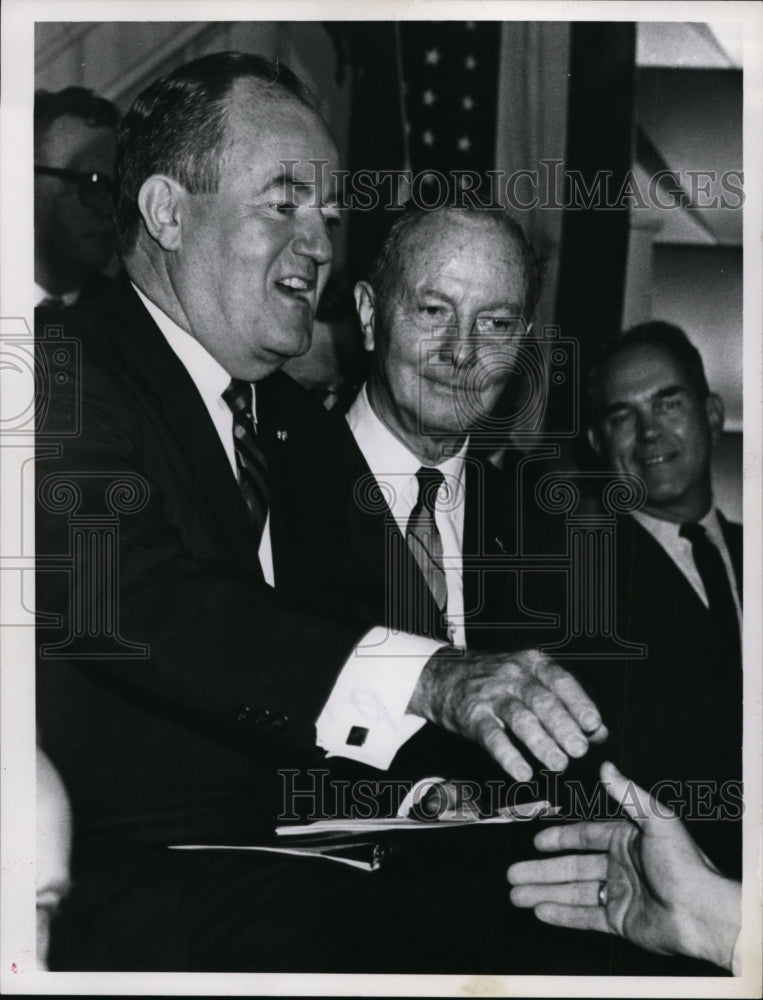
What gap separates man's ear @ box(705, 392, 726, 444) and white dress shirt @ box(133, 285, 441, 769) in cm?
67

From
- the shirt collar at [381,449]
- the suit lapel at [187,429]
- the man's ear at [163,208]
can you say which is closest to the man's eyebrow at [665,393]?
the shirt collar at [381,449]

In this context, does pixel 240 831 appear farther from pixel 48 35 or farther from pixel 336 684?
pixel 48 35

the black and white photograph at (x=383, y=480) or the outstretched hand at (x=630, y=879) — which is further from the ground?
the black and white photograph at (x=383, y=480)

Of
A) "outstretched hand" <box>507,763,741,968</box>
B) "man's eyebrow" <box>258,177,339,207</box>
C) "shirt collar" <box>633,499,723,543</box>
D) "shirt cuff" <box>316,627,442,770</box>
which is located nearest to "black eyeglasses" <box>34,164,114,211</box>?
"man's eyebrow" <box>258,177,339,207</box>

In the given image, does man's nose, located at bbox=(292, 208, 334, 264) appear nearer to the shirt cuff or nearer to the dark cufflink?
the shirt cuff

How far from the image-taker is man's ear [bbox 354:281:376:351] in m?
2.12

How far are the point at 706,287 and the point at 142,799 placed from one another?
1.45 m

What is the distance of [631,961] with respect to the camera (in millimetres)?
2137

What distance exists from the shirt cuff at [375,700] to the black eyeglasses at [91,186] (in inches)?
37.8

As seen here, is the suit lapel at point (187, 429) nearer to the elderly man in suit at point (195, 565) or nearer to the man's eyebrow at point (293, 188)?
the elderly man in suit at point (195, 565)

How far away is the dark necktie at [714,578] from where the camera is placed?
216 centimetres

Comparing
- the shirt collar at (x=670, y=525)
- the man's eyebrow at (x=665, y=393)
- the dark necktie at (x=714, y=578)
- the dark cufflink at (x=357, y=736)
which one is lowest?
the dark cufflink at (x=357, y=736)

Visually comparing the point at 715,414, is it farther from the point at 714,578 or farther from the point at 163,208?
the point at 163,208

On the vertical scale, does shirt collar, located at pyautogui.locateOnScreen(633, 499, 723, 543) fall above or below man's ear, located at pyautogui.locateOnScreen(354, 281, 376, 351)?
below
